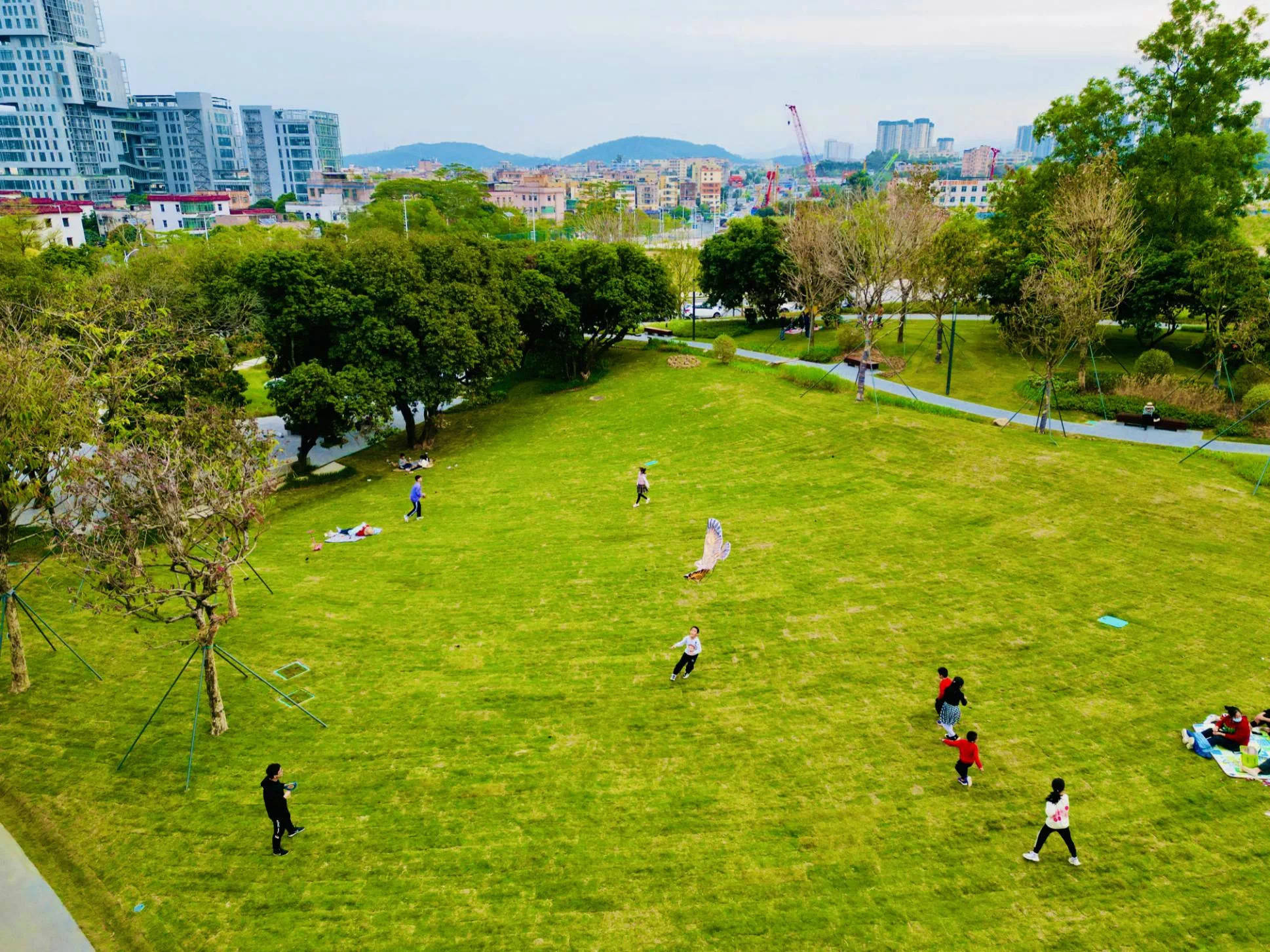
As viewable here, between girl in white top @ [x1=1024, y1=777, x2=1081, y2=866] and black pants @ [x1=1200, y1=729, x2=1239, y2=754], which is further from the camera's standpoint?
black pants @ [x1=1200, y1=729, x2=1239, y2=754]

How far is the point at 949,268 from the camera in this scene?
4506 cm

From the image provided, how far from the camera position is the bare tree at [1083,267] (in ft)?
110

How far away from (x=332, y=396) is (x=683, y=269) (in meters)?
38.9

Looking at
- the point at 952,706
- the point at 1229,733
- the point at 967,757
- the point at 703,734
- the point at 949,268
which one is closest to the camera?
the point at 967,757

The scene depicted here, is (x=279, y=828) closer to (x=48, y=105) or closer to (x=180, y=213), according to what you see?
(x=180, y=213)

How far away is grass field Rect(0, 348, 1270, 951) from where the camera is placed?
38.9 ft

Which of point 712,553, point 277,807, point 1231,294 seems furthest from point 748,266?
point 277,807

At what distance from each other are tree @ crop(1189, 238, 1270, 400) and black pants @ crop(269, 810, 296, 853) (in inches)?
1658

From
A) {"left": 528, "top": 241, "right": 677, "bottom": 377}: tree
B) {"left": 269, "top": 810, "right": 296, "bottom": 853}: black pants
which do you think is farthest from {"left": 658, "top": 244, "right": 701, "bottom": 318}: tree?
{"left": 269, "top": 810, "right": 296, "bottom": 853}: black pants

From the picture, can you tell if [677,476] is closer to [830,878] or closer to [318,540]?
[318,540]

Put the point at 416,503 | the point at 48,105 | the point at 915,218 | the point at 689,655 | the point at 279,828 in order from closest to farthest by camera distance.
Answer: the point at 279,828 → the point at 689,655 → the point at 416,503 → the point at 915,218 → the point at 48,105

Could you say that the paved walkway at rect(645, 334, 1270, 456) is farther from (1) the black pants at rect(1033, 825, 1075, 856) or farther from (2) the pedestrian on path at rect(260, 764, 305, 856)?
(2) the pedestrian on path at rect(260, 764, 305, 856)

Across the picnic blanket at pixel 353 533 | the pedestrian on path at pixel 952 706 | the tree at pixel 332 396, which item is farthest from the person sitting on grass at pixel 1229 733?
the tree at pixel 332 396

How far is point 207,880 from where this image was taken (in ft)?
41.1
